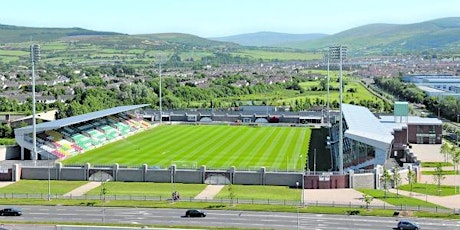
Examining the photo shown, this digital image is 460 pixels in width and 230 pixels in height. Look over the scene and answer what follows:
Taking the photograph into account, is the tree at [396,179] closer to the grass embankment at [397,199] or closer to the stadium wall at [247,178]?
the grass embankment at [397,199]

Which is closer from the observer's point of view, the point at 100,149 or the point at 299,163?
the point at 299,163

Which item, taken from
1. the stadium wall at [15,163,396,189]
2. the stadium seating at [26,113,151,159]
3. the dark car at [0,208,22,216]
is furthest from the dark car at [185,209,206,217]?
the stadium seating at [26,113,151,159]

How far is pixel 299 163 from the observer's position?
75312mm

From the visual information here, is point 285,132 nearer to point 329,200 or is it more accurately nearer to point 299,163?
point 299,163

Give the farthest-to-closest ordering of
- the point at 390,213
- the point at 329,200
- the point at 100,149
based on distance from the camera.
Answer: the point at 100,149 < the point at 329,200 < the point at 390,213

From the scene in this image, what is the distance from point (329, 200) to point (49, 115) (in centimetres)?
7055

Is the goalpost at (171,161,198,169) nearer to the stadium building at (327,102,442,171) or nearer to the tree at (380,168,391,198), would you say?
the stadium building at (327,102,442,171)

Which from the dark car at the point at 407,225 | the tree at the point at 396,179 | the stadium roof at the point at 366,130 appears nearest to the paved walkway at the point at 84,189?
the stadium roof at the point at 366,130

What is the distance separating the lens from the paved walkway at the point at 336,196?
55094mm

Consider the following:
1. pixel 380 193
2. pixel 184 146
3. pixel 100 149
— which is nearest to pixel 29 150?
pixel 100 149

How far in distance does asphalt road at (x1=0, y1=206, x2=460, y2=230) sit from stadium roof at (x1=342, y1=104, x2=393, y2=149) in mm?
18478

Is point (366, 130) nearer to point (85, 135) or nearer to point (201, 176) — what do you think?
point (201, 176)

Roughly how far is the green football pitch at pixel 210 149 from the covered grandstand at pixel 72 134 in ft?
6.23

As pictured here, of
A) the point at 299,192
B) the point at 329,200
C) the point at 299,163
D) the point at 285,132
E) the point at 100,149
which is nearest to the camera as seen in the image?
the point at 329,200
